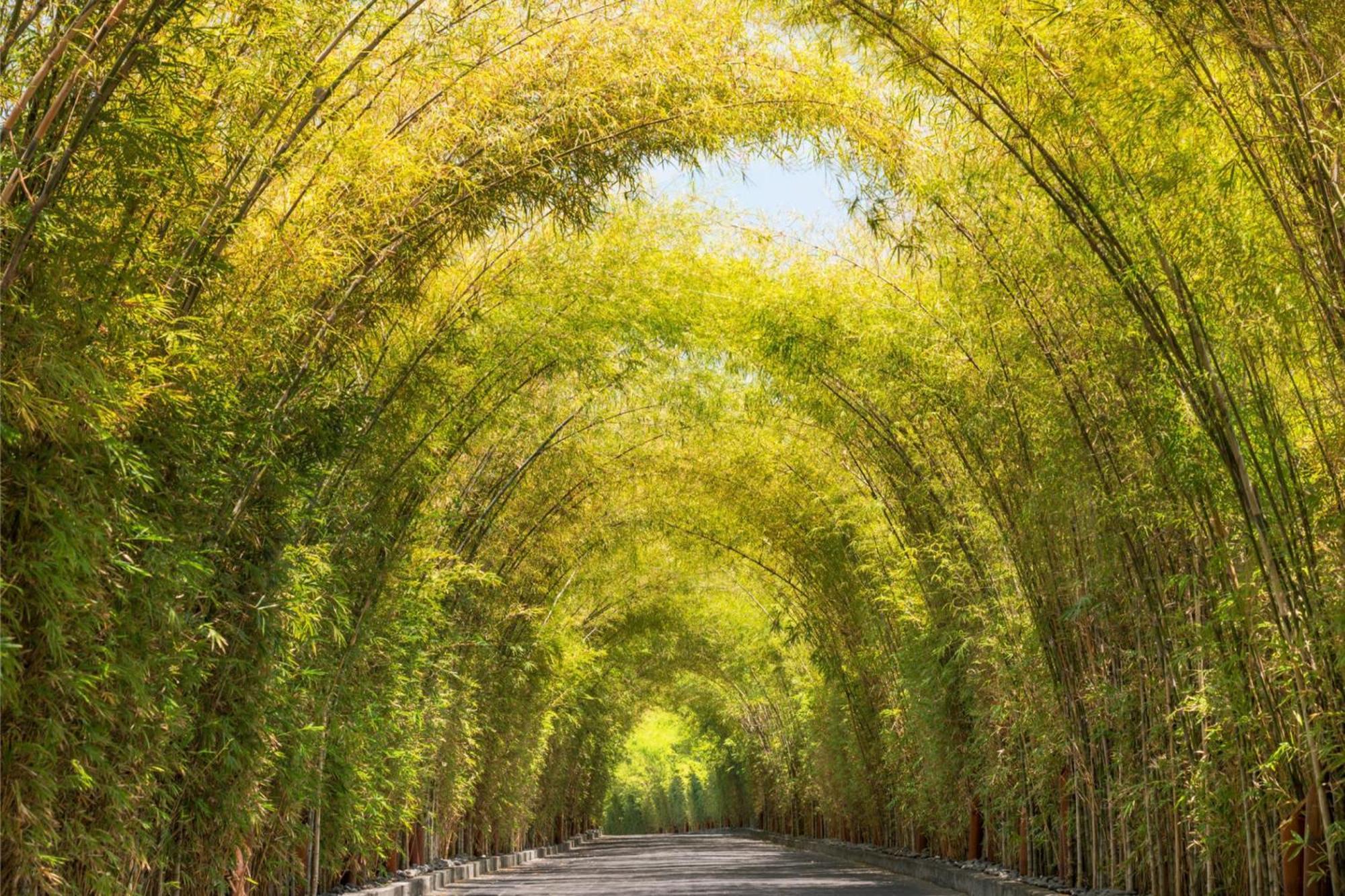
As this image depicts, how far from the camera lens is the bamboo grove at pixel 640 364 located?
12.9ft

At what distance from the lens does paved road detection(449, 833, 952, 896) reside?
36.8 ft

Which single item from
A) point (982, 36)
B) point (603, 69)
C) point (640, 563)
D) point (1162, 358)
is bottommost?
point (1162, 358)

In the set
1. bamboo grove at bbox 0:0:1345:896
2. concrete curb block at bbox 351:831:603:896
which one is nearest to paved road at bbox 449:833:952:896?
concrete curb block at bbox 351:831:603:896

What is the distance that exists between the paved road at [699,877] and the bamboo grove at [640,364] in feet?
3.84

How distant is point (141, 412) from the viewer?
14.3ft

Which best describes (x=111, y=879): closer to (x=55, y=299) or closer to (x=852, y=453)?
(x=55, y=299)

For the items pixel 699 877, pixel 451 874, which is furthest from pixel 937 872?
pixel 451 874

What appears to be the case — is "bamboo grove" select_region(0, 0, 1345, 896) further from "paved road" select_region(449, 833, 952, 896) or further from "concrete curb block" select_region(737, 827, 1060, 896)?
"paved road" select_region(449, 833, 952, 896)

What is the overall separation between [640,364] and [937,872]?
15.2 feet

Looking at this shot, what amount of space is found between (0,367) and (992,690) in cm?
755

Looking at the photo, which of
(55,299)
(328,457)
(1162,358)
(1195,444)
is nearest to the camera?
(55,299)

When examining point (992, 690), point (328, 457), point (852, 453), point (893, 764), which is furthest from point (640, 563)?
point (328, 457)

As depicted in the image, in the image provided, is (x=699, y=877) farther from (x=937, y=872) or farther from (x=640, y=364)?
(x=640, y=364)

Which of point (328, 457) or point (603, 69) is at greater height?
point (603, 69)
